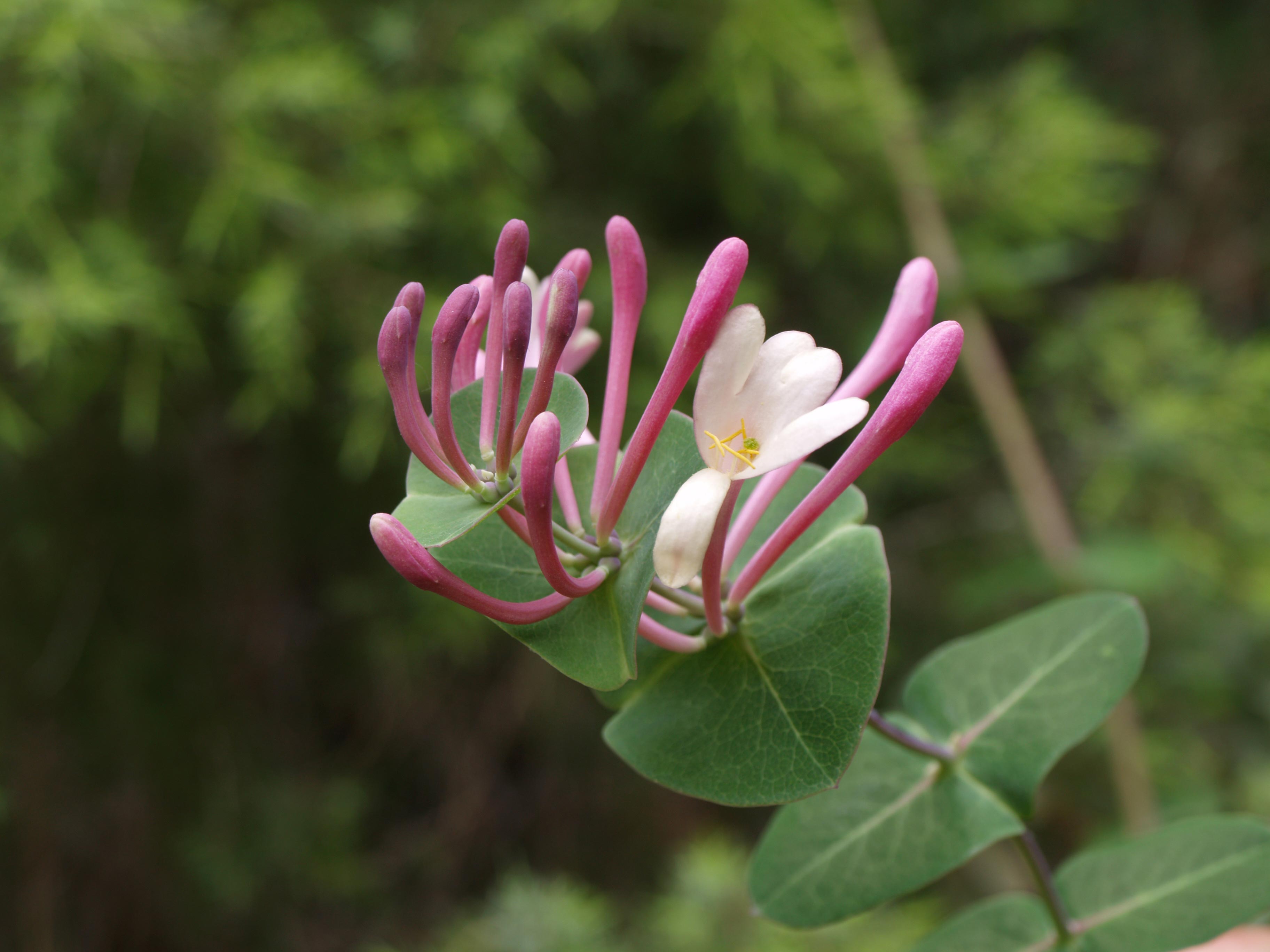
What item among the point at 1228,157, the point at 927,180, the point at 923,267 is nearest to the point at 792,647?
the point at 923,267

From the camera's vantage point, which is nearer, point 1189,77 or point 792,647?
point 792,647

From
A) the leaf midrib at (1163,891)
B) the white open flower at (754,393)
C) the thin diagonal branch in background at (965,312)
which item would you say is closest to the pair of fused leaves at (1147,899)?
the leaf midrib at (1163,891)

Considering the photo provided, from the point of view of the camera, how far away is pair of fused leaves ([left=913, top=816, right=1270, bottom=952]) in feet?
1.35

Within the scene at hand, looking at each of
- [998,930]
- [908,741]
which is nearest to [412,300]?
[908,741]

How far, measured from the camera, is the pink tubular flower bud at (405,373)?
32 centimetres

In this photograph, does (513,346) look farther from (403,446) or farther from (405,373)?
(403,446)

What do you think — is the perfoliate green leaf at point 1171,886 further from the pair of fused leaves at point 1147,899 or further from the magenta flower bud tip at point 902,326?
the magenta flower bud tip at point 902,326

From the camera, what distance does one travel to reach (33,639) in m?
1.28

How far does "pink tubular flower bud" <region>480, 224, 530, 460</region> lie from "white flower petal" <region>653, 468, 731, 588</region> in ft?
0.31

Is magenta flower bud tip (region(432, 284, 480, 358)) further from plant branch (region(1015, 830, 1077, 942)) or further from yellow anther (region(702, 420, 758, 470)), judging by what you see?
plant branch (region(1015, 830, 1077, 942))

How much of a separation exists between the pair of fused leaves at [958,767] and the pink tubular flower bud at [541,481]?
8.6 inches

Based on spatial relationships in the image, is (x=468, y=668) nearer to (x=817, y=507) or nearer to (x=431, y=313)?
(x=431, y=313)

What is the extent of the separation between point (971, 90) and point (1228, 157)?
3.46ft

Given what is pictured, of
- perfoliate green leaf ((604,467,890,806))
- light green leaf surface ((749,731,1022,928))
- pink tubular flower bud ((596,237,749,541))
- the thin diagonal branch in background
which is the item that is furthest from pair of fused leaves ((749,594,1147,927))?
the thin diagonal branch in background
